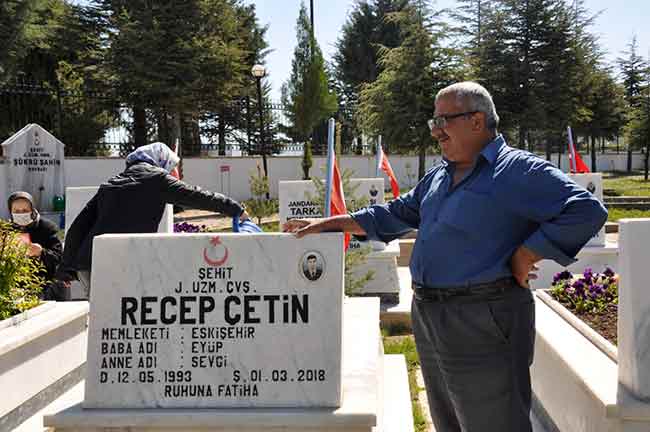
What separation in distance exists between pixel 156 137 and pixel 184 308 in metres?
25.3

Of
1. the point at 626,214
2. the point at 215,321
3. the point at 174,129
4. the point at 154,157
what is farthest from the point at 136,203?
the point at 174,129

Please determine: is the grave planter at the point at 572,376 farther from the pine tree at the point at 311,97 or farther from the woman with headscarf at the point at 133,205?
the pine tree at the point at 311,97

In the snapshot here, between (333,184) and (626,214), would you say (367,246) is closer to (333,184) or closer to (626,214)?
(333,184)

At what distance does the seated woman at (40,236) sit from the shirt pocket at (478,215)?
4010mm

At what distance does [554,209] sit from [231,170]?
73.8ft

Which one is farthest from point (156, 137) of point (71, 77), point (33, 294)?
point (33, 294)

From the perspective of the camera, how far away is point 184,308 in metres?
2.95

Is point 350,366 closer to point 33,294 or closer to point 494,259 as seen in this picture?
point 494,259

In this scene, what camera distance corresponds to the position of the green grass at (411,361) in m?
4.11

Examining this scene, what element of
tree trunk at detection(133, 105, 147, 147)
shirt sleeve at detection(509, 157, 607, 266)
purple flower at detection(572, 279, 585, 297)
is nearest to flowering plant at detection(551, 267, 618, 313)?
purple flower at detection(572, 279, 585, 297)

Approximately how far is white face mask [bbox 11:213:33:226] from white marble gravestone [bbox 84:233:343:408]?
9.59ft

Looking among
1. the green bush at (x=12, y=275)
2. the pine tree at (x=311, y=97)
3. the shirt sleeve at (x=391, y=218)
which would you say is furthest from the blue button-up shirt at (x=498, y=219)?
the pine tree at (x=311, y=97)

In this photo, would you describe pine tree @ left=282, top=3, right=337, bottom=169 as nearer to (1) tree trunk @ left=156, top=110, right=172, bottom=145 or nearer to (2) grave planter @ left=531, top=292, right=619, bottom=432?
(1) tree trunk @ left=156, top=110, right=172, bottom=145

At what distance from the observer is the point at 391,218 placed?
10.2 ft
